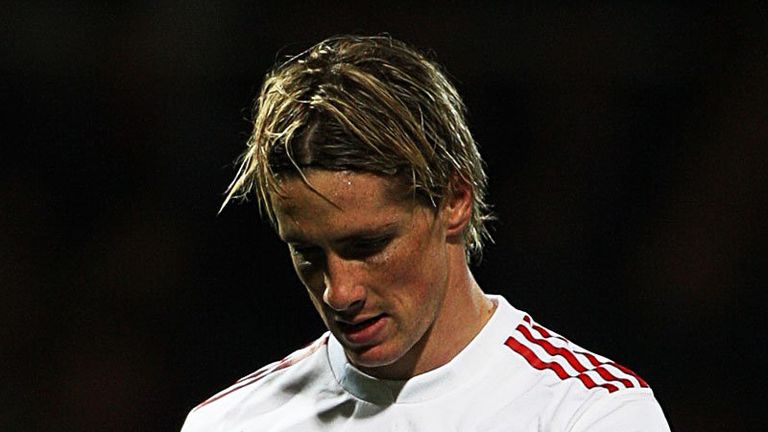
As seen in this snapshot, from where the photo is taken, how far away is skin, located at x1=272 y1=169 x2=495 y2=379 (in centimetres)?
197

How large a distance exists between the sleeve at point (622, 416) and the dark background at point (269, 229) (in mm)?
1936

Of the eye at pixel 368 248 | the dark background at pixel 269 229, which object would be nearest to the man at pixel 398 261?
the eye at pixel 368 248

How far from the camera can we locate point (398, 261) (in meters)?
2.01

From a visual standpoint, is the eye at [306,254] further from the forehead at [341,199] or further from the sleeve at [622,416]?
the sleeve at [622,416]

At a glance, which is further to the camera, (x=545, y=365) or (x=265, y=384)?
(x=265, y=384)

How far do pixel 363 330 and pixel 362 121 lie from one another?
33 centimetres

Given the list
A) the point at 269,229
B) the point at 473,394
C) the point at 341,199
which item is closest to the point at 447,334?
the point at 473,394

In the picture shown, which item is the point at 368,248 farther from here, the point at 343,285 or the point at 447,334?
the point at 447,334

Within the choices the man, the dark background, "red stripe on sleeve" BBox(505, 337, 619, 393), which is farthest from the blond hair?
the dark background

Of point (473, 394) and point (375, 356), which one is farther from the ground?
point (375, 356)

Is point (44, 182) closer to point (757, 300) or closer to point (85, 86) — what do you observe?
point (85, 86)

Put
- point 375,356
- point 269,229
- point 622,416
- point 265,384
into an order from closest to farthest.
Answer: point 622,416 → point 375,356 → point 265,384 → point 269,229

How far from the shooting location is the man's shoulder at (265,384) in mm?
2314

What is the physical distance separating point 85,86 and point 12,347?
90 centimetres
